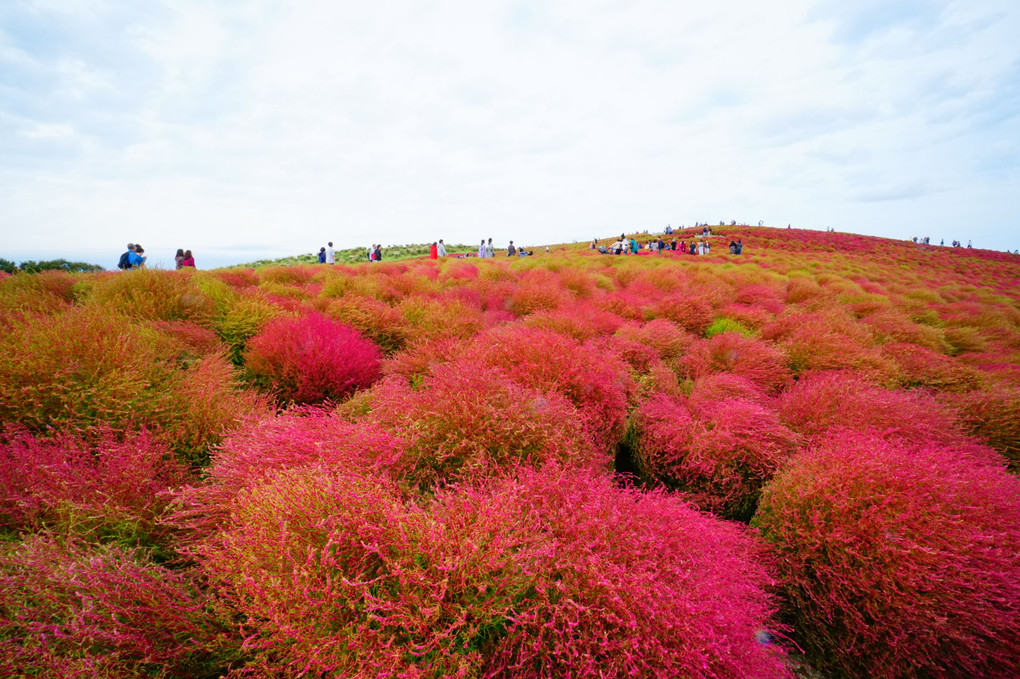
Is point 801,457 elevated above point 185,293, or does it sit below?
below

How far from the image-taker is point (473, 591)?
1.62 m

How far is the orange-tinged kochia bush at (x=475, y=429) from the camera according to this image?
251 cm

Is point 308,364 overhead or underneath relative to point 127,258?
underneath

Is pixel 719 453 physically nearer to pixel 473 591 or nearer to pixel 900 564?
pixel 900 564

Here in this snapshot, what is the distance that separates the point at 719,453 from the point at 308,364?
13.1 ft

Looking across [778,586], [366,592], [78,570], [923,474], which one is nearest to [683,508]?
[778,586]

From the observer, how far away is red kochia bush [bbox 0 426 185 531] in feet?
7.16

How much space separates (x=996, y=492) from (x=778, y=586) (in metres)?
1.46

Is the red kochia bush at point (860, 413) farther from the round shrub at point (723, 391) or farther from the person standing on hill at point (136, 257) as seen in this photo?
the person standing on hill at point (136, 257)

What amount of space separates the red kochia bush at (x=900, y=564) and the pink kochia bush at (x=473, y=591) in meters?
0.66

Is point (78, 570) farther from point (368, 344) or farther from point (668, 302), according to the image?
point (668, 302)

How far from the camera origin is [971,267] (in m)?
25.9

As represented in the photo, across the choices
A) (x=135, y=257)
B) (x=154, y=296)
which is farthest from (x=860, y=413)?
(x=135, y=257)

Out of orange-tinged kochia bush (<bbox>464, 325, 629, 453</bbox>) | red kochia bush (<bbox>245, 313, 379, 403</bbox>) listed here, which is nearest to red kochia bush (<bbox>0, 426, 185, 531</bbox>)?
red kochia bush (<bbox>245, 313, 379, 403</bbox>)
